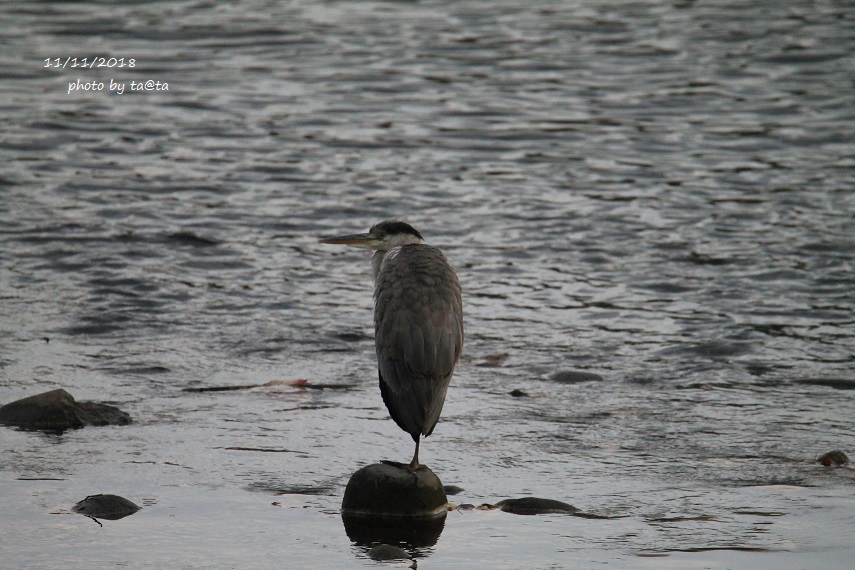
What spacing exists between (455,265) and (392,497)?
4876mm

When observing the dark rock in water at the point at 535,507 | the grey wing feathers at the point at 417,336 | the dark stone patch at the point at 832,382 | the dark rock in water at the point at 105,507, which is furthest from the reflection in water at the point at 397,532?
the dark stone patch at the point at 832,382

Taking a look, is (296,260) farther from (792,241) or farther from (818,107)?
(818,107)

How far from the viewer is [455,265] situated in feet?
34.4

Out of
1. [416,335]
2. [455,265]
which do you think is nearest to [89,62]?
[455,265]

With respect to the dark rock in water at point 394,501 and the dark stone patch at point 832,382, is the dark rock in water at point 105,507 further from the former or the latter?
the dark stone patch at point 832,382

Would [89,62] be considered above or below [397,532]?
above

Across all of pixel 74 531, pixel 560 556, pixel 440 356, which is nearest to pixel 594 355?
pixel 440 356

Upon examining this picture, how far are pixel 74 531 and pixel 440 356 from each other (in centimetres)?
191

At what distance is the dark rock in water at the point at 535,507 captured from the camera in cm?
570

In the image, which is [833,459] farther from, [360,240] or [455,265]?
[455,265]

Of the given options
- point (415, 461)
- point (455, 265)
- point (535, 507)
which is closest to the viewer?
point (535, 507)

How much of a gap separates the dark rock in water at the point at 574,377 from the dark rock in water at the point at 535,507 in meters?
2.21

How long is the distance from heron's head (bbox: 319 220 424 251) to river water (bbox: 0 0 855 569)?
2.68 feet

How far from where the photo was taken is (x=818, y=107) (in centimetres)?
1502
